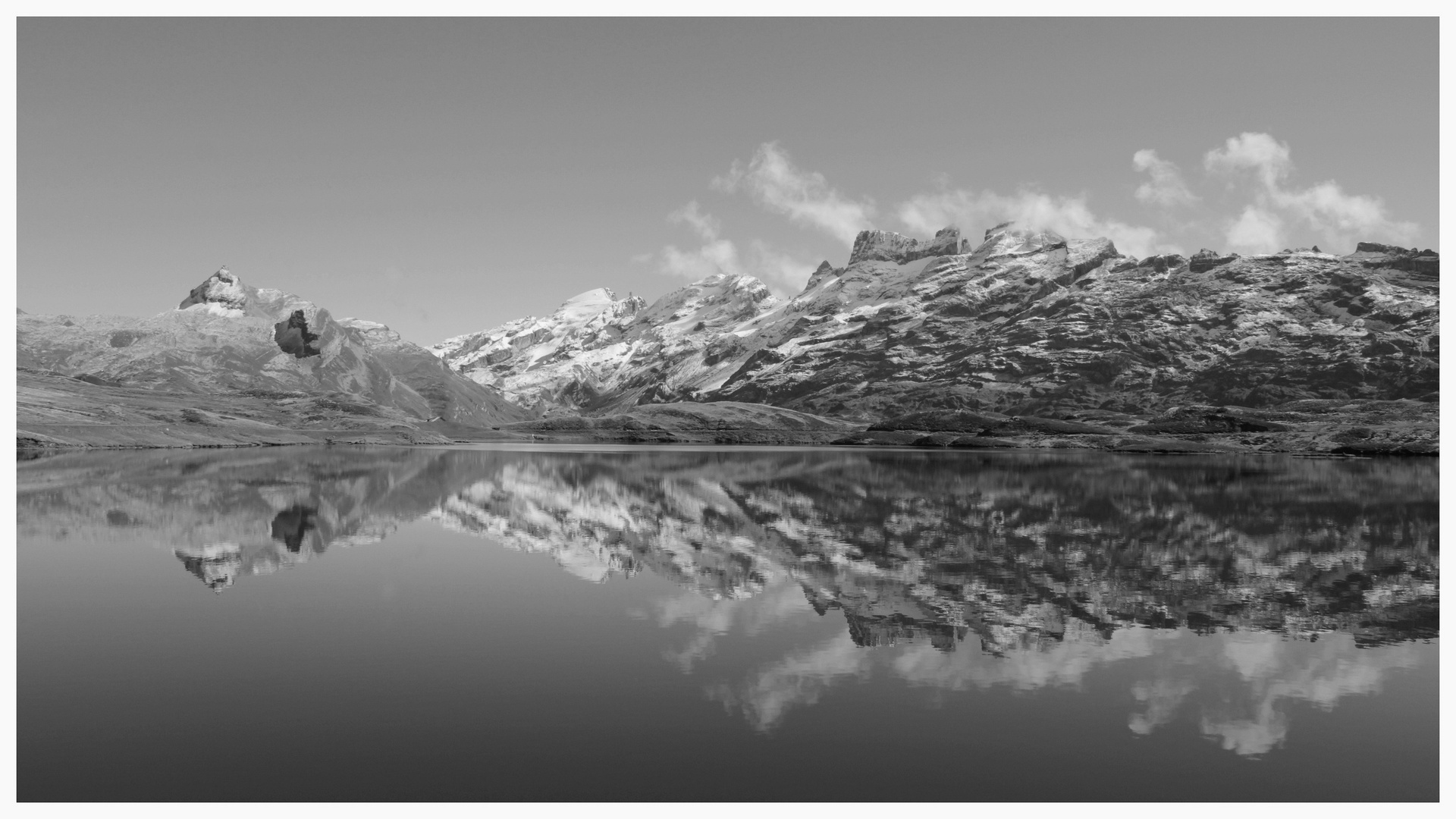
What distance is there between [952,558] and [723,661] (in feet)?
94.9

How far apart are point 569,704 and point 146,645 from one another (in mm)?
17138

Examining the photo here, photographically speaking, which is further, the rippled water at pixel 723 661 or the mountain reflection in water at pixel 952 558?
the mountain reflection in water at pixel 952 558

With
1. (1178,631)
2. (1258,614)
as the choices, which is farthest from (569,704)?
(1258,614)

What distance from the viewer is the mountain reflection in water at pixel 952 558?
34688 mm

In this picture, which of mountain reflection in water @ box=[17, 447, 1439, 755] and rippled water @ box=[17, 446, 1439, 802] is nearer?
rippled water @ box=[17, 446, 1439, 802]

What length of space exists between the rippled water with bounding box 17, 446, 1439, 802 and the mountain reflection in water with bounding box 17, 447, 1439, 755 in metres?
0.31

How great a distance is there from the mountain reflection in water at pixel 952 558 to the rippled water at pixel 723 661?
308 millimetres

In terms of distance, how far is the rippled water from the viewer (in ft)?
82.0

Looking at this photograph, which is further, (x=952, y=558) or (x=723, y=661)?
(x=952, y=558)

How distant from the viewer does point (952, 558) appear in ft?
203

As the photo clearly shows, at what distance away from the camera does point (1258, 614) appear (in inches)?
1780

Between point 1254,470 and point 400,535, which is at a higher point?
point 1254,470

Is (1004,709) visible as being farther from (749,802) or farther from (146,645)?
(146,645)

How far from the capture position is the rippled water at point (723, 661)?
2498 cm
